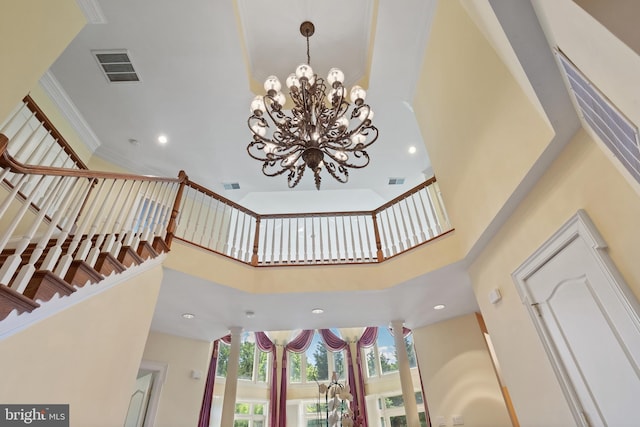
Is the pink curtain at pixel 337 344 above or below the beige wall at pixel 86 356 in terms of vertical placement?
above

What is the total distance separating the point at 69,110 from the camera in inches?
172

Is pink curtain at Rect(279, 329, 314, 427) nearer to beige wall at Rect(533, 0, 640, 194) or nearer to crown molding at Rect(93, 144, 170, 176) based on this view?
crown molding at Rect(93, 144, 170, 176)

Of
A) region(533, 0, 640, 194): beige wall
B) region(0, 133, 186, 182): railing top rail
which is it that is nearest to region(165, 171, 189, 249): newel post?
region(0, 133, 186, 182): railing top rail

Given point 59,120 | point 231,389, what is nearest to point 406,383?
point 231,389

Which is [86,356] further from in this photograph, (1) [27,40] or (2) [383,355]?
(2) [383,355]

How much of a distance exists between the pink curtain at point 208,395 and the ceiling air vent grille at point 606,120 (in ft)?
23.8

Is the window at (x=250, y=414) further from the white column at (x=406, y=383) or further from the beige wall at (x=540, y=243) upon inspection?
the beige wall at (x=540, y=243)

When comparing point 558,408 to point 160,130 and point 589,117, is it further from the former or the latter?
point 160,130

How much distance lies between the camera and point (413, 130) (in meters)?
5.27

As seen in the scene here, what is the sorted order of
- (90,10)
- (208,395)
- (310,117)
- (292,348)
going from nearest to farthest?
(90,10), (310,117), (208,395), (292,348)

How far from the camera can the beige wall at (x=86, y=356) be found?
65.9 inches

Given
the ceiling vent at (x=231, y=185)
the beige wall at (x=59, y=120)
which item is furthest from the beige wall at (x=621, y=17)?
the ceiling vent at (x=231, y=185)

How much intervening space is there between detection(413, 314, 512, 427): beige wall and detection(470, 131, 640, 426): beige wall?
2226 millimetres

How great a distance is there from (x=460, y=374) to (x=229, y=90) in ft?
18.8
